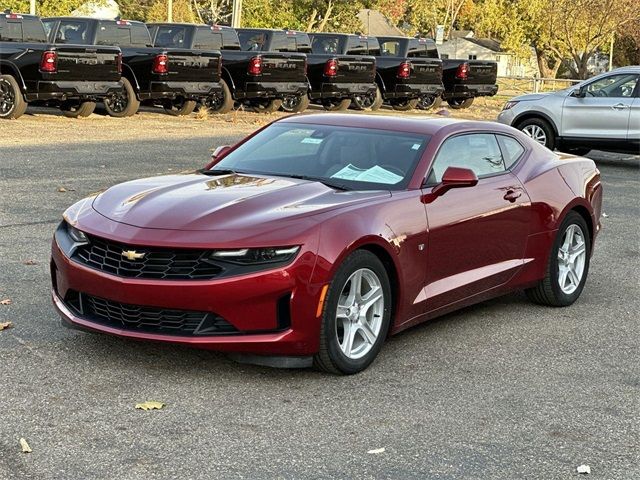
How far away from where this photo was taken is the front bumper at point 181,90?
22.4 m

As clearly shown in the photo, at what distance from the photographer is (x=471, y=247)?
700 cm

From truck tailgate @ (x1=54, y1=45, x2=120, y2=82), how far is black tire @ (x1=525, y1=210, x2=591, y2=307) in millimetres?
13818

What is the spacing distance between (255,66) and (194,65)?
196cm

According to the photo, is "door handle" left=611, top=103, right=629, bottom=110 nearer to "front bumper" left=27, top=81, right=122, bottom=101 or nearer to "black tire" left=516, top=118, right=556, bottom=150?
"black tire" left=516, top=118, right=556, bottom=150

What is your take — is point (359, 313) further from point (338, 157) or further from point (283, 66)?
point (283, 66)

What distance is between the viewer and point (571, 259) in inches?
323

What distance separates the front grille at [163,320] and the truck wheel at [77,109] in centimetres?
1664

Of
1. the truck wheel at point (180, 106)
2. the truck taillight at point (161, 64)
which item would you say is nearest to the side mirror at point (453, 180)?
the truck taillight at point (161, 64)

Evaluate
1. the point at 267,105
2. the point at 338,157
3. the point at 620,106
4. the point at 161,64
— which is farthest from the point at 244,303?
the point at 267,105

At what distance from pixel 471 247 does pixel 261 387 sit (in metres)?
1.91

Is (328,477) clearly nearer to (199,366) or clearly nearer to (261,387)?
(261,387)

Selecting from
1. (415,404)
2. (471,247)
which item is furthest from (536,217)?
(415,404)

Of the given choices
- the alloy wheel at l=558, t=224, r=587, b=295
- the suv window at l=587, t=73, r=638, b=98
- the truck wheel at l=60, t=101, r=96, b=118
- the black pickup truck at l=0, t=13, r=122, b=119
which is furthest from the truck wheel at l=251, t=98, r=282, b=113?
the alloy wheel at l=558, t=224, r=587, b=295

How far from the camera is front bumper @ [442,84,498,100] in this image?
31.4 meters
